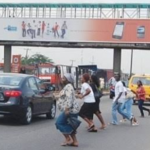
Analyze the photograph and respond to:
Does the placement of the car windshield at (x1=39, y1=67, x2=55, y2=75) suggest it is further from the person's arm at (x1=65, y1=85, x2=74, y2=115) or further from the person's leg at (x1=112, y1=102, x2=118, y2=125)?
the person's arm at (x1=65, y1=85, x2=74, y2=115)

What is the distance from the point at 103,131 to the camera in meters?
15.3

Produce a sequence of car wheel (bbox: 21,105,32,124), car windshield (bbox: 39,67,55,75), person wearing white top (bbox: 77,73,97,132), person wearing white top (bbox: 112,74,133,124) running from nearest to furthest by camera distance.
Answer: person wearing white top (bbox: 77,73,97,132) < car wheel (bbox: 21,105,32,124) < person wearing white top (bbox: 112,74,133,124) < car windshield (bbox: 39,67,55,75)

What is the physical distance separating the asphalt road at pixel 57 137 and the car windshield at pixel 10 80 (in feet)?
4.03

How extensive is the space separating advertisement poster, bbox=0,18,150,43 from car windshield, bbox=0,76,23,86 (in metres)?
41.0

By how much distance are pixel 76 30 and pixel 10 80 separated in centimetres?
4249

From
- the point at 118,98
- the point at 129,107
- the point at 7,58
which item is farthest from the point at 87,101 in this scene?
the point at 7,58

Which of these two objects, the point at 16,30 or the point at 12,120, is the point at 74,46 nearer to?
the point at 16,30

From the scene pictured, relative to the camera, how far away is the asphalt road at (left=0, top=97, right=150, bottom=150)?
11.7 meters

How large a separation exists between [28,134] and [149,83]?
2005 cm

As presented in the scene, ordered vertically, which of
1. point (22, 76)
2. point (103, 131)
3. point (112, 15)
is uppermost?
point (112, 15)

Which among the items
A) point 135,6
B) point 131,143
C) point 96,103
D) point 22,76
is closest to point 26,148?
point 131,143

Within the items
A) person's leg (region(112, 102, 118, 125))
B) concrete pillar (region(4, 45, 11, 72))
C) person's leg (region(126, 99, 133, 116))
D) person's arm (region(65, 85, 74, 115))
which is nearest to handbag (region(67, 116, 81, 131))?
person's arm (region(65, 85, 74, 115))

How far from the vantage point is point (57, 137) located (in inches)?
523

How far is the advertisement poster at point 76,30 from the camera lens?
56.5 m
